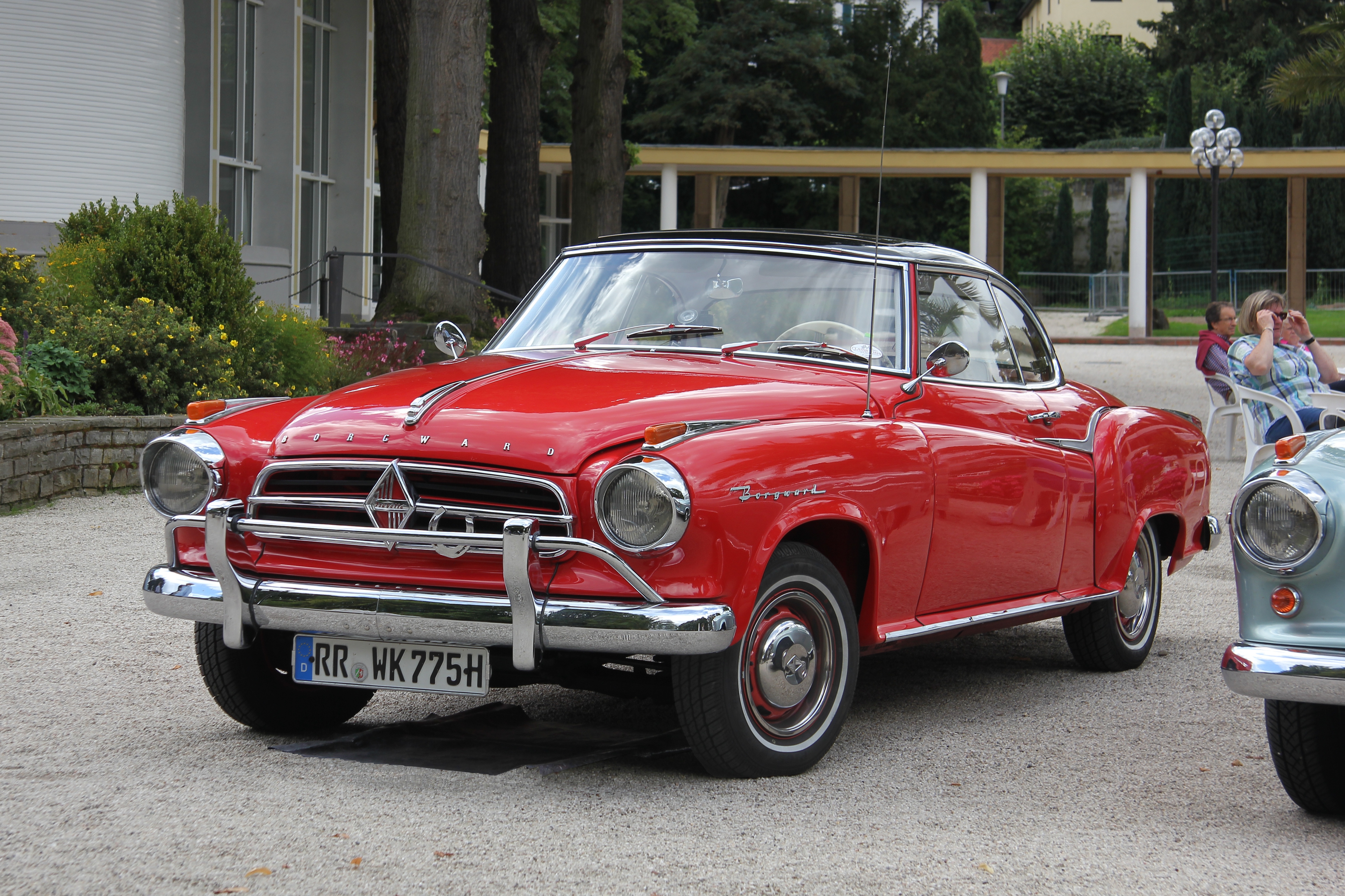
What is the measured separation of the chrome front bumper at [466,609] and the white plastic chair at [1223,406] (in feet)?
31.5

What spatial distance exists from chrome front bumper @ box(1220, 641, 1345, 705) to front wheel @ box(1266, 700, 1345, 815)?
19 centimetres

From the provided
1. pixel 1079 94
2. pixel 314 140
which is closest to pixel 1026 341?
pixel 314 140

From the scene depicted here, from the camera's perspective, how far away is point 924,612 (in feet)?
16.7

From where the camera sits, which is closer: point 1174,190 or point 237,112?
point 237,112

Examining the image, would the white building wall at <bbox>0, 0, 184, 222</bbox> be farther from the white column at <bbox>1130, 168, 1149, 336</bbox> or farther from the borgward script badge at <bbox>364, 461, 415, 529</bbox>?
the white column at <bbox>1130, 168, 1149, 336</bbox>

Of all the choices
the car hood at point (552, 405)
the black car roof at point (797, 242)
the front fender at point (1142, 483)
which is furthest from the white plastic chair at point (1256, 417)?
the car hood at point (552, 405)

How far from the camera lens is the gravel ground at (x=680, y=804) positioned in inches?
144

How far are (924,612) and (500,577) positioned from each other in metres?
1.62

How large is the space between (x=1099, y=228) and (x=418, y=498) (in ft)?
165

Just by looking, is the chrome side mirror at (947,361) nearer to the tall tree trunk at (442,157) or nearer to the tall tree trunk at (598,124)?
the tall tree trunk at (442,157)

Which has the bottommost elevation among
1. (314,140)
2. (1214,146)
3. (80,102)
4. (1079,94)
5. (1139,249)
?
(80,102)

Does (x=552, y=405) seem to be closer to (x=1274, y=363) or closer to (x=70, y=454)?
(x=70, y=454)

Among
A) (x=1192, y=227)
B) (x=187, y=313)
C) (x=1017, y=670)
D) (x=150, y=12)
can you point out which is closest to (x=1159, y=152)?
(x=1192, y=227)

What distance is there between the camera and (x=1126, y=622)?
6445mm
